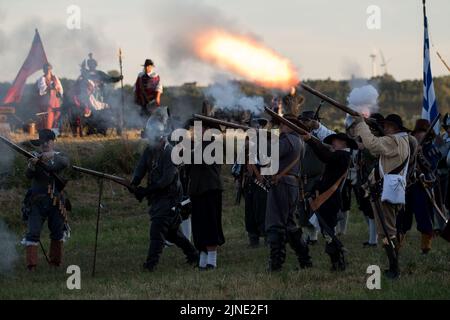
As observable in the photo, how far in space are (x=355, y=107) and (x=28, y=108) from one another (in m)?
12.1

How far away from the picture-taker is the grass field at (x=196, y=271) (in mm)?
9906

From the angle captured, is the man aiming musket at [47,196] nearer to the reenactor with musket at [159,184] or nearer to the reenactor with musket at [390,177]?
the reenactor with musket at [159,184]

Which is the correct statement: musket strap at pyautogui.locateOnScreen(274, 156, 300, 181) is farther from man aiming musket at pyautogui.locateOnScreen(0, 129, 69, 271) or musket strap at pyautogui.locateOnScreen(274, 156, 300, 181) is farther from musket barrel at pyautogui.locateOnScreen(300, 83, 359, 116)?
man aiming musket at pyautogui.locateOnScreen(0, 129, 69, 271)

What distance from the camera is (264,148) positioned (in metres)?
12.2

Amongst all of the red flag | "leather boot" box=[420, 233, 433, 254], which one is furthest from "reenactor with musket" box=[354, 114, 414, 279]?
the red flag

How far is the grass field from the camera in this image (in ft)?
32.5

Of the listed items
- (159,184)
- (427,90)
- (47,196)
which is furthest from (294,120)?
(427,90)

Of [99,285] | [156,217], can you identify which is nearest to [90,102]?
[156,217]

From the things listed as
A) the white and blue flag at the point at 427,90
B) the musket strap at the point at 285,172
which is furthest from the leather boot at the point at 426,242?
the white and blue flag at the point at 427,90

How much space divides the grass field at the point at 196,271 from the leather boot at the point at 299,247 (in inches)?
5.7

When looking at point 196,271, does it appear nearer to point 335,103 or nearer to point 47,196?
point 47,196

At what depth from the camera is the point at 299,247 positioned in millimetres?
11578

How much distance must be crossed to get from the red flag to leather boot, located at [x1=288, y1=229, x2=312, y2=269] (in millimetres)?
9780

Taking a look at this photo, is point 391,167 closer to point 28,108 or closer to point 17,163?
point 17,163
